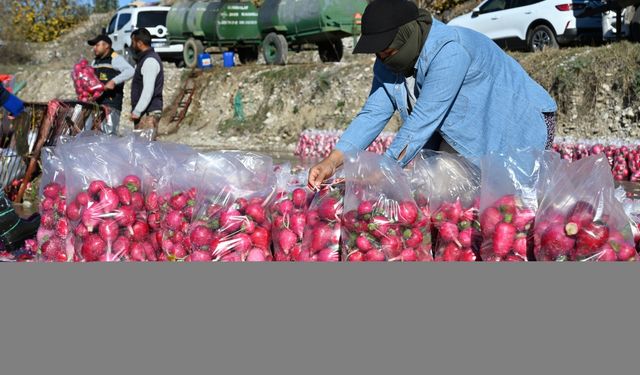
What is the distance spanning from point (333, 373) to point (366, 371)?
0.30ft

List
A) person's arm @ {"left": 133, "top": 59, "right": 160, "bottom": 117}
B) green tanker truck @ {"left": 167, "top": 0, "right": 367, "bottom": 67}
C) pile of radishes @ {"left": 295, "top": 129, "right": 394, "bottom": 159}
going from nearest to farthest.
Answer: person's arm @ {"left": 133, "top": 59, "right": 160, "bottom": 117} < pile of radishes @ {"left": 295, "top": 129, "right": 394, "bottom": 159} < green tanker truck @ {"left": 167, "top": 0, "right": 367, "bottom": 67}

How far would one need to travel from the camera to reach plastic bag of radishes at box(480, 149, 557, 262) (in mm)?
2871

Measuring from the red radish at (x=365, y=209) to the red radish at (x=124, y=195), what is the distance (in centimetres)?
104

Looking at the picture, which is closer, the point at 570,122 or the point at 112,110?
the point at 112,110

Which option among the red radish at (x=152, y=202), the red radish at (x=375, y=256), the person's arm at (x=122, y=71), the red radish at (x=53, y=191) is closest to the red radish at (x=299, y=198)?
the red radish at (x=375, y=256)

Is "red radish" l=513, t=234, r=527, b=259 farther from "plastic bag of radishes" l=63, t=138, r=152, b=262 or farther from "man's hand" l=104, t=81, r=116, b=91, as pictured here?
"man's hand" l=104, t=81, r=116, b=91

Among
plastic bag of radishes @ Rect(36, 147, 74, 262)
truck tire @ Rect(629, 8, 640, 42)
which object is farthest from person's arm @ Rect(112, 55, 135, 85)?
truck tire @ Rect(629, 8, 640, 42)

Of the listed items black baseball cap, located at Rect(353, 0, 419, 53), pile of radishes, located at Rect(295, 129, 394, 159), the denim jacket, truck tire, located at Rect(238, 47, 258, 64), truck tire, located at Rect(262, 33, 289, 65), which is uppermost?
black baseball cap, located at Rect(353, 0, 419, 53)

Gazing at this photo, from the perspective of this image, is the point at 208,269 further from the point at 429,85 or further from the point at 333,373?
the point at 429,85

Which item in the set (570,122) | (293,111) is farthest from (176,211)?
(293,111)

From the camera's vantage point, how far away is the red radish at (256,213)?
3307 millimetres

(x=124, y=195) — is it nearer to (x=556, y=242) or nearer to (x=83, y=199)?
(x=83, y=199)

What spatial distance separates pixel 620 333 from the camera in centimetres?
229

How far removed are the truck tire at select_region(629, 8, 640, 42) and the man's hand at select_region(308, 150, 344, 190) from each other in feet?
44.2
